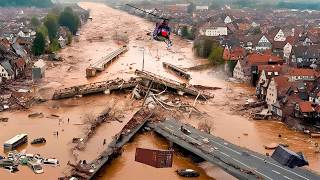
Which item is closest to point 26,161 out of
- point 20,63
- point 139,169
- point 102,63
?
point 139,169

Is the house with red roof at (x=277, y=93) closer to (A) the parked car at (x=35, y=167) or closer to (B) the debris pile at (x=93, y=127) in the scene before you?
(B) the debris pile at (x=93, y=127)

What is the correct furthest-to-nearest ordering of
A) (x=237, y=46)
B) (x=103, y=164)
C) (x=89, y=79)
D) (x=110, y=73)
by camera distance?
(x=237, y=46)
(x=110, y=73)
(x=89, y=79)
(x=103, y=164)

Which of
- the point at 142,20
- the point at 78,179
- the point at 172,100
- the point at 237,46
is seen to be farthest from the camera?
the point at 142,20

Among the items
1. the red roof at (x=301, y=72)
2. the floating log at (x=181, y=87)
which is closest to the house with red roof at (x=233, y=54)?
the red roof at (x=301, y=72)

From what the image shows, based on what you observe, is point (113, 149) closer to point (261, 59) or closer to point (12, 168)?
point (12, 168)

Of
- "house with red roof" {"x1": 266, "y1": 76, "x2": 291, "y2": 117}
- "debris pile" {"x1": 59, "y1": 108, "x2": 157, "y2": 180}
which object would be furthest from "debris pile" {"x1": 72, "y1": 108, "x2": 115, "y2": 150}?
"house with red roof" {"x1": 266, "y1": 76, "x2": 291, "y2": 117}

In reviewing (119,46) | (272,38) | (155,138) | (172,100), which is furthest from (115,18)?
(155,138)

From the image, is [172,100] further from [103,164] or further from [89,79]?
[103,164]
